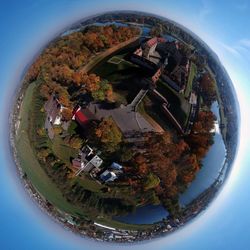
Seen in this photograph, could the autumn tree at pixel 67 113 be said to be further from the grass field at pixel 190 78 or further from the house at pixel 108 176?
the grass field at pixel 190 78

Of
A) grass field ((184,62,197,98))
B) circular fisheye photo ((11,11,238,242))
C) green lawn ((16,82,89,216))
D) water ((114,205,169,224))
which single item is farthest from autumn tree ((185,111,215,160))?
green lawn ((16,82,89,216))

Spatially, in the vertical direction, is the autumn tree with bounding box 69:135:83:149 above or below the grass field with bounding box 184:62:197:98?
below

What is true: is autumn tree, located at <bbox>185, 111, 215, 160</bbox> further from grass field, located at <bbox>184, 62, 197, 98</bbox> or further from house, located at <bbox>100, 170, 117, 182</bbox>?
house, located at <bbox>100, 170, 117, 182</bbox>

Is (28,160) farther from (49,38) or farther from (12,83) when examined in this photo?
(49,38)

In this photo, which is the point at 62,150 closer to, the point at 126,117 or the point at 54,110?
the point at 54,110

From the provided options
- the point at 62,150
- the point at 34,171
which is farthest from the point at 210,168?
the point at 34,171

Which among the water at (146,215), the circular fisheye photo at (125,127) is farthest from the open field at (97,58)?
the water at (146,215)

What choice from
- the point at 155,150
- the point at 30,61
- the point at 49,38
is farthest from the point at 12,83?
the point at 155,150
